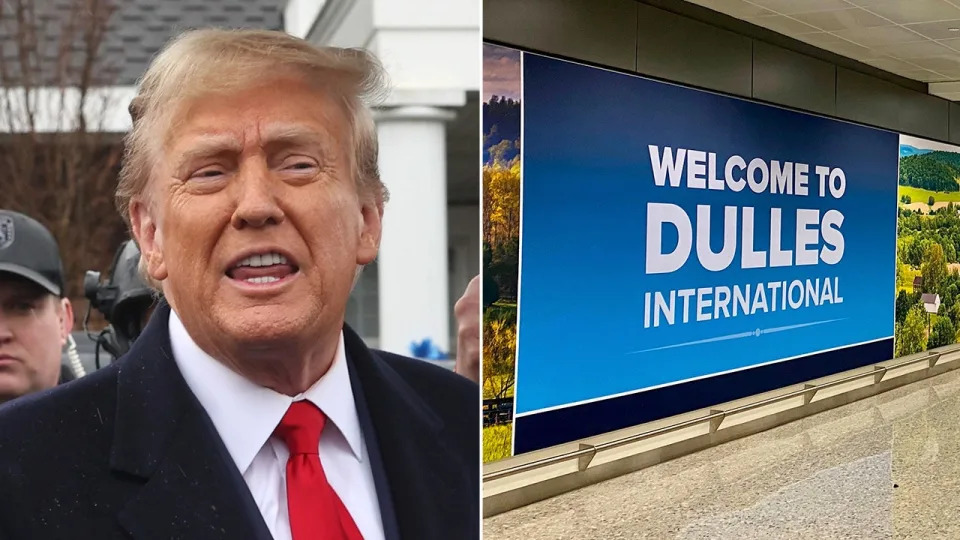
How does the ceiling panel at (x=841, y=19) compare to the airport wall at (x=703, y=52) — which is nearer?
the airport wall at (x=703, y=52)

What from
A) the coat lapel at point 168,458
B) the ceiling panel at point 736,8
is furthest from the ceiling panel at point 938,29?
the coat lapel at point 168,458

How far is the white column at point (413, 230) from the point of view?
144 cm

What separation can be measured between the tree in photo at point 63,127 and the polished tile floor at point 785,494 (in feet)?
13.2

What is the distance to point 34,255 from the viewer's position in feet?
3.76

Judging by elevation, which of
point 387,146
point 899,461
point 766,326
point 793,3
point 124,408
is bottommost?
point 899,461

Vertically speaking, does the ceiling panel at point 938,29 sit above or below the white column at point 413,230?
above

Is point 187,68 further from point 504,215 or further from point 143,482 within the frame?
point 504,215

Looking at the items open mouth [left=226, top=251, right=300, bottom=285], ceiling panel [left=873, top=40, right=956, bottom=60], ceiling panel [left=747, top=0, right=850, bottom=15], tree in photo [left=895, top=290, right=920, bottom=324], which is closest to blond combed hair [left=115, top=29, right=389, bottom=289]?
open mouth [left=226, top=251, right=300, bottom=285]

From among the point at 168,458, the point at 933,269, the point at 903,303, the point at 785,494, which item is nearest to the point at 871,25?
the point at 785,494

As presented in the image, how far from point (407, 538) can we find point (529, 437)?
3994 millimetres

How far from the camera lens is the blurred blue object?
A: 4.87 feet

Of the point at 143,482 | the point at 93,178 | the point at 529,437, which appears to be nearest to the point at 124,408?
the point at 143,482

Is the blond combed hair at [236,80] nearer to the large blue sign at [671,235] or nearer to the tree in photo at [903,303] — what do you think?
the large blue sign at [671,235]

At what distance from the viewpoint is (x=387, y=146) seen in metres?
1.43
